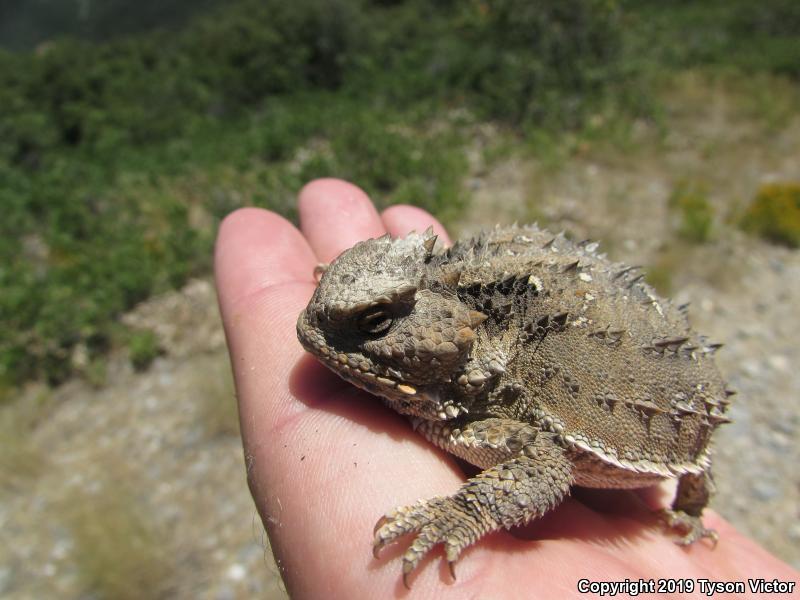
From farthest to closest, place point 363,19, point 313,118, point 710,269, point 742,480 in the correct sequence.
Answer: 1. point 363,19
2. point 313,118
3. point 710,269
4. point 742,480

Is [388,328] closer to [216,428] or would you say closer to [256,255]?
[256,255]

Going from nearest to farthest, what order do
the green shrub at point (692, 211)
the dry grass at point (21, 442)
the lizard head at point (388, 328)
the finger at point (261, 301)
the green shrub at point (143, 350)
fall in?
1. the lizard head at point (388, 328)
2. the finger at point (261, 301)
3. the dry grass at point (21, 442)
4. the green shrub at point (143, 350)
5. the green shrub at point (692, 211)

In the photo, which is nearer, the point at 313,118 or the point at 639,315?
the point at 639,315

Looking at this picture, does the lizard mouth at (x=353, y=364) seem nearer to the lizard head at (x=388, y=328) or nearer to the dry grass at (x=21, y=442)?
the lizard head at (x=388, y=328)

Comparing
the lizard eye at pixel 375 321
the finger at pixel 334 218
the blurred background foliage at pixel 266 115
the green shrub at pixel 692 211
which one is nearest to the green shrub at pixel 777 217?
the blurred background foliage at pixel 266 115

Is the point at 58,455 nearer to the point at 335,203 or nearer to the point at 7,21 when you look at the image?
the point at 335,203

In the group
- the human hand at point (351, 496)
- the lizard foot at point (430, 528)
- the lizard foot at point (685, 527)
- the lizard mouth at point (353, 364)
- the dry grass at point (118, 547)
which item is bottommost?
the dry grass at point (118, 547)

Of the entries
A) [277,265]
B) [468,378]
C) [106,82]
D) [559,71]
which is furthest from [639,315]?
[106,82]
